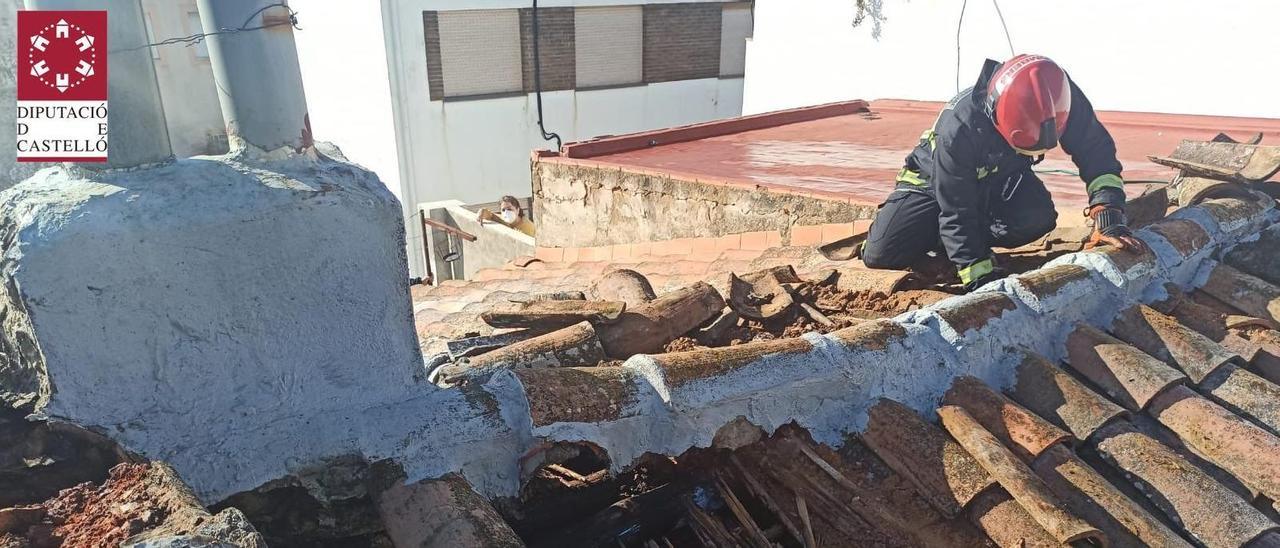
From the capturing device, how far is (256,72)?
5.63ft

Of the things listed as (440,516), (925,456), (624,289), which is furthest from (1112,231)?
(440,516)

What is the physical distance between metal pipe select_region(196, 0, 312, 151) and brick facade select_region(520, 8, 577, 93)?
53.9 ft

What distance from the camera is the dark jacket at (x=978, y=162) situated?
3.93 metres

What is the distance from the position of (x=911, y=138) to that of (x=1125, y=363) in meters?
6.94

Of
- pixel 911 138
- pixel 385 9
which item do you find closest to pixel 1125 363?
pixel 911 138

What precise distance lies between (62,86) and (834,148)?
829 centimetres

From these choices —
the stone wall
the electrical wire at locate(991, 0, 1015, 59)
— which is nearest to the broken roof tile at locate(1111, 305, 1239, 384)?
the stone wall

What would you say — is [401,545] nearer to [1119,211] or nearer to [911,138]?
[1119,211]

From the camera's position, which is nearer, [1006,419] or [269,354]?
[269,354]

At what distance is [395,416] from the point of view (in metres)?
1.90

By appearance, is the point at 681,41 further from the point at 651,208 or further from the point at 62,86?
the point at 62,86

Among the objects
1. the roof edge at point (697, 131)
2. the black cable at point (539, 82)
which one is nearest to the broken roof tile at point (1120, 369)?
the roof edge at point (697, 131)

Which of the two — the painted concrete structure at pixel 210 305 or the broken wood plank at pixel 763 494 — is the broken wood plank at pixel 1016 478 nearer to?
the broken wood plank at pixel 763 494

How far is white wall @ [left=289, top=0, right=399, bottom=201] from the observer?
16.6m
